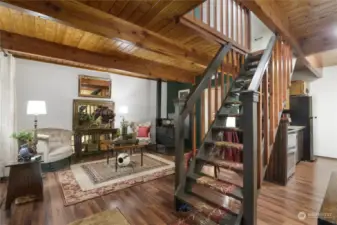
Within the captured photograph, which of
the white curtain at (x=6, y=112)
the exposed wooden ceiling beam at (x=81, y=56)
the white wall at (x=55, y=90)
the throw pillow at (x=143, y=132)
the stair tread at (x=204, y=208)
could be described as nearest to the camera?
the stair tread at (x=204, y=208)

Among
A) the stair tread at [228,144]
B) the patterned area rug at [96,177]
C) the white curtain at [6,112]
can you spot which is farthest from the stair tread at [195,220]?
the white curtain at [6,112]

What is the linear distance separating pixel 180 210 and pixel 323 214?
160 centimetres

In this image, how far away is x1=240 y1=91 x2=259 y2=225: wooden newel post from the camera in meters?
1.56

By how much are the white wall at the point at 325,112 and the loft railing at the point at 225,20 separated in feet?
9.84

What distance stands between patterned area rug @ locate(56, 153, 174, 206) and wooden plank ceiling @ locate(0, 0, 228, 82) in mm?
2257

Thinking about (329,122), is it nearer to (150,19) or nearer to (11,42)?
(150,19)

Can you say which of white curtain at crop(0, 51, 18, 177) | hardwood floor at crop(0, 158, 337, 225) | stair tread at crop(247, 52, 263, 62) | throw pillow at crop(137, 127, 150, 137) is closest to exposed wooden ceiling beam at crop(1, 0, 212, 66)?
stair tread at crop(247, 52, 263, 62)

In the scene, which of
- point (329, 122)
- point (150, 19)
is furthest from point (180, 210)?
point (329, 122)

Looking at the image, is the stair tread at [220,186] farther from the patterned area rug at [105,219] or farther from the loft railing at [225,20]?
the loft railing at [225,20]

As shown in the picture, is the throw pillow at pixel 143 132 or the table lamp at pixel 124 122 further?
the throw pillow at pixel 143 132

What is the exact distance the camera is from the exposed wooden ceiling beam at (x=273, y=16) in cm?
175

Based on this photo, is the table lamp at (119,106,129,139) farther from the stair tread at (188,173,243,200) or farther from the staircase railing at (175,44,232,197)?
the stair tread at (188,173,243,200)

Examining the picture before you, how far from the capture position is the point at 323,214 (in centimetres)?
90

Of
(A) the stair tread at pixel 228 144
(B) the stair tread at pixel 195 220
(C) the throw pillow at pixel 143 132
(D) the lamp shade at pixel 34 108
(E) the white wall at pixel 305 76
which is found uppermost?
(E) the white wall at pixel 305 76
